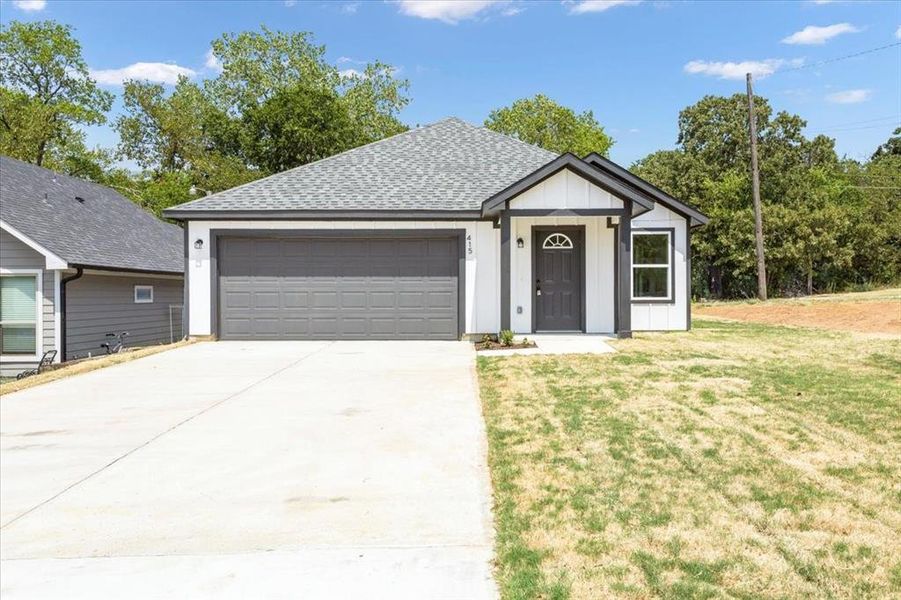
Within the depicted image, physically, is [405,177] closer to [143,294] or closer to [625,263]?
[625,263]

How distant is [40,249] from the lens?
1292 centimetres

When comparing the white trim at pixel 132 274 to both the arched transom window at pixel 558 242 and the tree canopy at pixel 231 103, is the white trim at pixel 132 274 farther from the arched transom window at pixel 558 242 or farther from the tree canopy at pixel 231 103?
the tree canopy at pixel 231 103

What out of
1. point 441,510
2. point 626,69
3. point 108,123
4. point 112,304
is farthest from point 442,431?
point 108,123

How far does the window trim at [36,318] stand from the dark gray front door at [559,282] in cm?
1130

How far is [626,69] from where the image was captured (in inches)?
1219

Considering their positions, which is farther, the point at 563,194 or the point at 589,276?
the point at 589,276

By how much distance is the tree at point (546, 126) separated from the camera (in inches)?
1645

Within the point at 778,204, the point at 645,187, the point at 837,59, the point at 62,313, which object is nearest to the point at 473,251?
the point at 645,187

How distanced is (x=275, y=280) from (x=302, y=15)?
29589 mm

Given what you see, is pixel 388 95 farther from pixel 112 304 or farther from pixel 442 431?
pixel 442 431

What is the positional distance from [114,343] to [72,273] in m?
2.57

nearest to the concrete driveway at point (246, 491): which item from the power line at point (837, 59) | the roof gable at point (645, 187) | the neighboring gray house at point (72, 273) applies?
the neighboring gray house at point (72, 273)

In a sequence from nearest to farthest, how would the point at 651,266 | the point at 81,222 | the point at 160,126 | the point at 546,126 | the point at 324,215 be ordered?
the point at 324,215, the point at 651,266, the point at 81,222, the point at 160,126, the point at 546,126

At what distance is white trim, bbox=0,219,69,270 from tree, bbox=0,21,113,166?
21499mm
